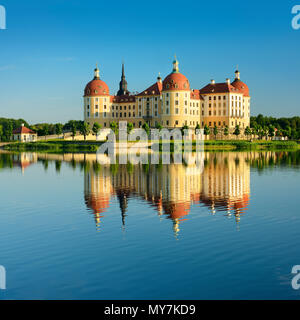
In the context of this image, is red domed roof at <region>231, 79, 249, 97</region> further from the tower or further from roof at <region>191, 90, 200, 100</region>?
the tower

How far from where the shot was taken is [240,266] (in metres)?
14.6

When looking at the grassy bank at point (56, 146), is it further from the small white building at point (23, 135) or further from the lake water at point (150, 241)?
the lake water at point (150, 241)

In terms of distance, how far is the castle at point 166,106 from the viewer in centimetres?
11594

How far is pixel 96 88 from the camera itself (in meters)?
123

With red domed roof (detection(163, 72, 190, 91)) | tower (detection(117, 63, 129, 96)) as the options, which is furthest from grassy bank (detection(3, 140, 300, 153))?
tower (detection(117, 63, 129, 96))

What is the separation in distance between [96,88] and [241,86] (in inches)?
1669

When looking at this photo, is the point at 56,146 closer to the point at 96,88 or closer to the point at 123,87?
the point at 96,88

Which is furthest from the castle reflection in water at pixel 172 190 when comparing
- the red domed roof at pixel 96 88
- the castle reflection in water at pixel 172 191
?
the red domed roof at pixel 96 88

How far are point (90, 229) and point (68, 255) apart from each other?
3.96 metres

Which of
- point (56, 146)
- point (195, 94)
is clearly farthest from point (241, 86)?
point (56, 146)

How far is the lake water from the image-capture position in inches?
510

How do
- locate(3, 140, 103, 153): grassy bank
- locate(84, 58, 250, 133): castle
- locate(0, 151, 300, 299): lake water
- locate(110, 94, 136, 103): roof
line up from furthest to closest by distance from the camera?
locate(110, 94, 136, 103): roof < locate(84, 58, 250, 133): castle < locate(3, 140, 103, 153): grassy bank < locate(0, 151, 300, 299): lake water

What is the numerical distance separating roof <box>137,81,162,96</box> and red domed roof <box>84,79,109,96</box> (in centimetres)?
1021

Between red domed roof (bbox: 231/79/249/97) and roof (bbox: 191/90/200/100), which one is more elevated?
red domed roof (bbox: 231/79/249/97)
